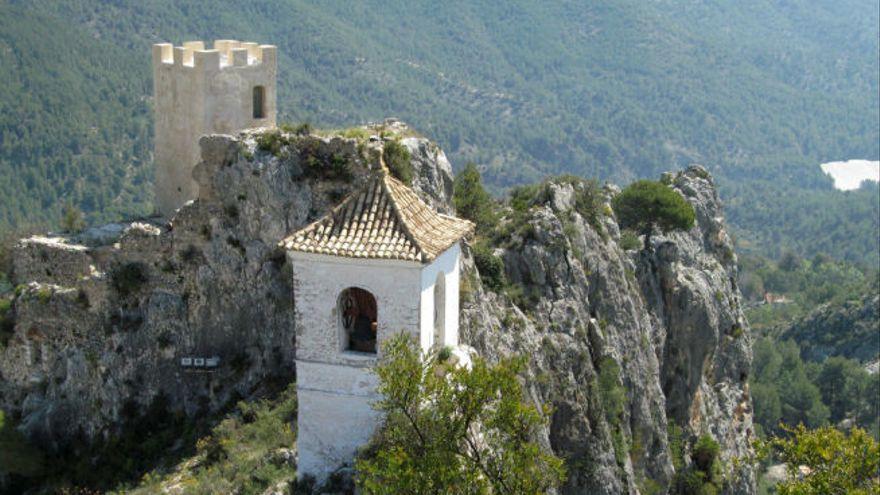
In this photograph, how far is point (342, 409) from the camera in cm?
2181

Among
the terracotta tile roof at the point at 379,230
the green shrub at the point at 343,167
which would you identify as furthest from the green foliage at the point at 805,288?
the terracotta tile roof at the point at 379,230

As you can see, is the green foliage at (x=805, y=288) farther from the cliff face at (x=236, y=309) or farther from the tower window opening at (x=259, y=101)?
the tower window opening at (x=259, y=101)

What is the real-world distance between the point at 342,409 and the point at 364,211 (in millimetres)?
3499

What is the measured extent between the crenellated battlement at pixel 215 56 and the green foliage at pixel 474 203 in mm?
7935

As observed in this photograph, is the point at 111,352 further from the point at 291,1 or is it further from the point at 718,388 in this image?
the point at 291,1

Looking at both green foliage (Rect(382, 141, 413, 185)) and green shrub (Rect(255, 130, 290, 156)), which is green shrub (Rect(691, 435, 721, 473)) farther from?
green shrub (Rect(255, 130, 290, 156))

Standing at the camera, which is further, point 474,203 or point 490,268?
point 474,203

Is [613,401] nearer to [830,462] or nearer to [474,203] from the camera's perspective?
[474,203]

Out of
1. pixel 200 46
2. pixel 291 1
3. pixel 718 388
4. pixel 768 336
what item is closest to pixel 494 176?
pixel 291 1

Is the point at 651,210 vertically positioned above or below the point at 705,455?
above

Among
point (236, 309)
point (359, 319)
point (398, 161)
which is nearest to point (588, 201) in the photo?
point (398, 161)

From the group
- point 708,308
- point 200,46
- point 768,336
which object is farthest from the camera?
point 768,336

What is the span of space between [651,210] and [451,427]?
34741 millimetres

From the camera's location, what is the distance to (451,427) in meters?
20.7
